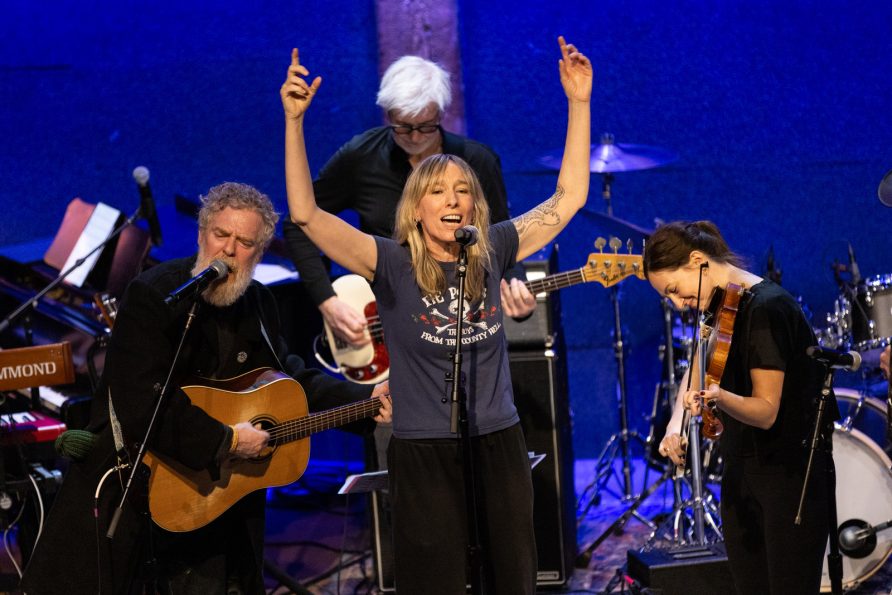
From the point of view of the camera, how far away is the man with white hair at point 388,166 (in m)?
5.35

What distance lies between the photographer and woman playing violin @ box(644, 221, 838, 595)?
365cm

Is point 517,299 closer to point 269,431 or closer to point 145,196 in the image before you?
point 269,431

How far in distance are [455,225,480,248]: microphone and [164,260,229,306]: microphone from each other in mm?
965

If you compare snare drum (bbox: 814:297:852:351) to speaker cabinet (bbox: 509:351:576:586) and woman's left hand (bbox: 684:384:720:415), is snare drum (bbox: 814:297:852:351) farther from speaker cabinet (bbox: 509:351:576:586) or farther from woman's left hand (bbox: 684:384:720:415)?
woman's left hand (bbox: 684:384:720:415)

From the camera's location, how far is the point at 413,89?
5320 millimetres

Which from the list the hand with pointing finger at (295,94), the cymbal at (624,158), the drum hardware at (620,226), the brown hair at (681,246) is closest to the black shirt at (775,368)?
the brown hair at (681,246)

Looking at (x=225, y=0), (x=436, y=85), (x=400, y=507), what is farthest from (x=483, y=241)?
(x=225, y=0)

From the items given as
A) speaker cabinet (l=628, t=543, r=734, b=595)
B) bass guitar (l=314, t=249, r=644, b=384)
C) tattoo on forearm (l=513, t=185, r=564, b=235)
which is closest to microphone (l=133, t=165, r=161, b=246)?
bass guitar (l=314, t=249, r=644, b=384)

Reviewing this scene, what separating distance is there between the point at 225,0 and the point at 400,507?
582 centimetres

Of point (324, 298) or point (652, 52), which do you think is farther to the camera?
point (652, 52)

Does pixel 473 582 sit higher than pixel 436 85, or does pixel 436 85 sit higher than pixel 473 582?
pixel 436 85

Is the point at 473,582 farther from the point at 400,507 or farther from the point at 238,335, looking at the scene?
the point at 238,335

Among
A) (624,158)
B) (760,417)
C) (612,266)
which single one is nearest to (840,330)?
(612,266)

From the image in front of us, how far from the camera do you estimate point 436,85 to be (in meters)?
Result: 5.41
